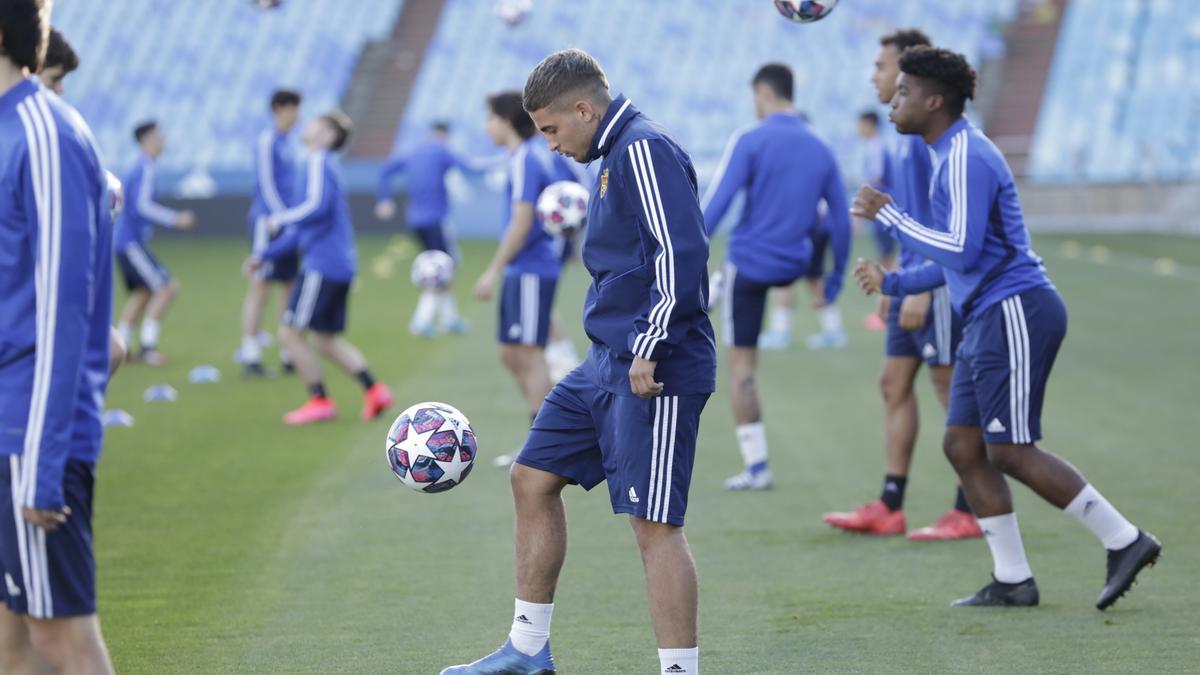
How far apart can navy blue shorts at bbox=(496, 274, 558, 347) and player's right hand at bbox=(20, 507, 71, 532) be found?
6.25m

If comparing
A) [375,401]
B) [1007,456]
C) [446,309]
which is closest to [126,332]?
[446,309]

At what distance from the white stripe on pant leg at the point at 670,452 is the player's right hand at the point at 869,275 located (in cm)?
159

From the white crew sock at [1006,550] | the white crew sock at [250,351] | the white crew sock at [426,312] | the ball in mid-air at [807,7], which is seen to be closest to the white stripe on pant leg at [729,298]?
the ball in mid-air at [807,7]

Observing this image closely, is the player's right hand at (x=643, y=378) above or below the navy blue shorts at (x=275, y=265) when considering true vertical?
above

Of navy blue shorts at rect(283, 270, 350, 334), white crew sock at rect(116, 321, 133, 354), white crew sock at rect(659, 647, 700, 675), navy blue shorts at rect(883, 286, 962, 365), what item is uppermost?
navy blue shorts at rect(883, 286, 962, 365)

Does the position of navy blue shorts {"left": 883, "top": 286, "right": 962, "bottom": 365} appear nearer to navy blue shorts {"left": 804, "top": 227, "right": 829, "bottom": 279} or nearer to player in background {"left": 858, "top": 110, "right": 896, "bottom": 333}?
navy blue shorts {"left": 804, "top": 227, "right": 829, "bottom": 279}

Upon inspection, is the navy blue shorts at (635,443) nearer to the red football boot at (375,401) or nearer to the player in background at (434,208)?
the red football boot at (375,401)

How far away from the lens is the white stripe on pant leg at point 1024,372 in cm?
594


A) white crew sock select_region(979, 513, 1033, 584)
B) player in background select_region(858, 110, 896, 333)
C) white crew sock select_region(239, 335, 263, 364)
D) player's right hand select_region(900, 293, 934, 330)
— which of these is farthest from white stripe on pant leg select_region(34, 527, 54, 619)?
player in background select_region(858, 110, 896, 333)

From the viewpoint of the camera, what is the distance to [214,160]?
3844 cm

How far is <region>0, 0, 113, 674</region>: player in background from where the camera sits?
138 inches

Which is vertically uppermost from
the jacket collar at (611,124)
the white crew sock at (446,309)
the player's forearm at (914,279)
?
the jacket collar at (611,124)

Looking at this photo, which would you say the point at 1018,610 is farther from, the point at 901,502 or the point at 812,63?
the point at 812,63

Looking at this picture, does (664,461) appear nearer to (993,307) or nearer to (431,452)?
(431,452)
